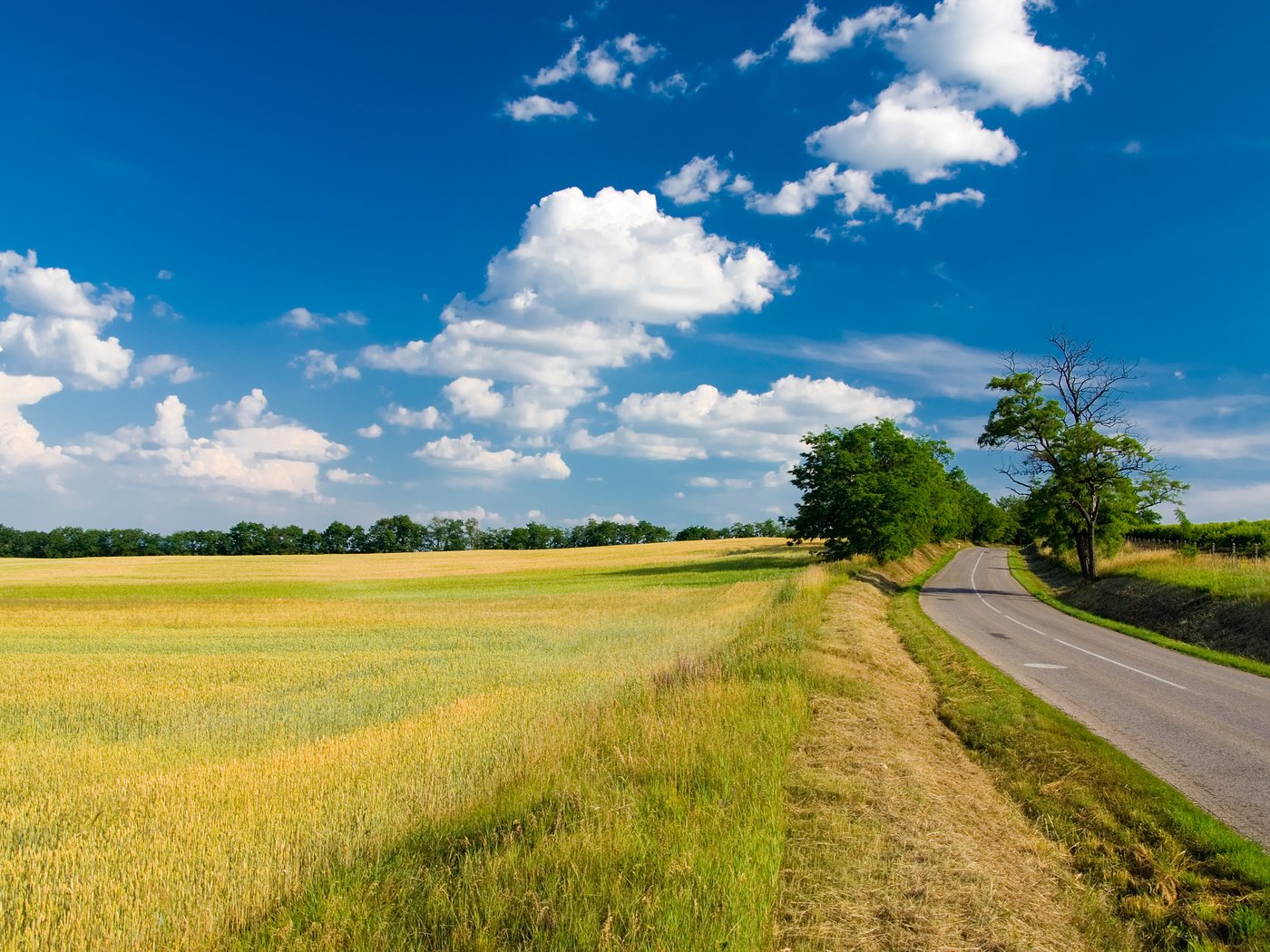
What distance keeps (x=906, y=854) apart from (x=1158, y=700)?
10622 mm

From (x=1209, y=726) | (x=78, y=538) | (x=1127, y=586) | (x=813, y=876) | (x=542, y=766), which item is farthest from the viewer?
(x=78, y=538)

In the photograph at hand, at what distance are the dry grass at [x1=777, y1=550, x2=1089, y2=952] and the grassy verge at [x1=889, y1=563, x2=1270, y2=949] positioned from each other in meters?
0.39

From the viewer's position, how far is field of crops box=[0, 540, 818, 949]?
17.6 ft

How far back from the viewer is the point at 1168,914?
19.2 feet

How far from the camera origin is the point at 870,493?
52531 millimetres

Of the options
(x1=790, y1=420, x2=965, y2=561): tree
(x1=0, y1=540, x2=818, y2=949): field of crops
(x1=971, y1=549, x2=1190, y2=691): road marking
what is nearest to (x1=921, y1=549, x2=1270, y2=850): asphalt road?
(x1=971, y1=549, x2=1190, y2=691): road marking

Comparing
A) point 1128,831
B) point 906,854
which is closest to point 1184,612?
point 1128,831

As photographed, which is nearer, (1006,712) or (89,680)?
(1006,712)

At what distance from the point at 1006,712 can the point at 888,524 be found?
41.9 metres

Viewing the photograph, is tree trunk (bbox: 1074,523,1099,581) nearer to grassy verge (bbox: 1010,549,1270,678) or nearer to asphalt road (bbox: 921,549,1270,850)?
grassy verge (bbox: 1010,549,1270,678)

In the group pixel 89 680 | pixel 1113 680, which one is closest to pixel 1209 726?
pixel 1113 680

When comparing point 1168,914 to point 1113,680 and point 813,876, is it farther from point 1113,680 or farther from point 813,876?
point 1113,680

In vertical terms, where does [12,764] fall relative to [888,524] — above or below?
below

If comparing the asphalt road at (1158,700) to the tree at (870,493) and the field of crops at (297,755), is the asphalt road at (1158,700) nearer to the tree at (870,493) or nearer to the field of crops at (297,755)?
the field of crops at (297,755)
